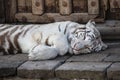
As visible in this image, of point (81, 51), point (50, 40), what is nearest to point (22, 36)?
point (50, 40)

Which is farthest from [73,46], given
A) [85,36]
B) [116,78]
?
[116,78]

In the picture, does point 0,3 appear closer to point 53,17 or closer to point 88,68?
point 53,17

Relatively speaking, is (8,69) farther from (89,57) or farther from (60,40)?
(89,57)

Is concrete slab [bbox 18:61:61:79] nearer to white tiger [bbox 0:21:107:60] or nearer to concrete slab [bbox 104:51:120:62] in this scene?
white tiger [bbox 0:21:107:60]

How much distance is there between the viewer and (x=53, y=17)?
6102 millimetres

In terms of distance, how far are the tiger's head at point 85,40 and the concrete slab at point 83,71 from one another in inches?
21.5

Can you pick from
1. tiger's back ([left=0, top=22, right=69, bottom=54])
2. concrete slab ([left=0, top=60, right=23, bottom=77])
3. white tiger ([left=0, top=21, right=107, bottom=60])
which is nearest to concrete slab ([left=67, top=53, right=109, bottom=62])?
white tiger ([left=0, top=21, right=107, bottom=60])

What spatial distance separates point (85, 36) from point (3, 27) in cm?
107

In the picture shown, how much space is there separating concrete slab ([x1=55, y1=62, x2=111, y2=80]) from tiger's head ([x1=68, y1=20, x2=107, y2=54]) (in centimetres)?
55

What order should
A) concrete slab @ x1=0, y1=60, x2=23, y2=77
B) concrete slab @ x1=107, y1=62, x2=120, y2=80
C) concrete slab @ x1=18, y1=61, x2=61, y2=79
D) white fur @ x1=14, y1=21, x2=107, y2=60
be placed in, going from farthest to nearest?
white fur @ x1=14, y1=21, x2=107, y2=60 → concrete slab @ x1=0, y1=60, x2=23, y2=77 → concrete slab @ x1=18, y1=61, x2=61, y2=79 → concrete slab @ x1=107, y1=62, x2=120, y2=80

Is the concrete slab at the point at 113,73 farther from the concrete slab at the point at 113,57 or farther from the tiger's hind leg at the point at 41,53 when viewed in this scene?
the tiger's hind leg at the point at 41,53

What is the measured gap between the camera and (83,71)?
4484mm

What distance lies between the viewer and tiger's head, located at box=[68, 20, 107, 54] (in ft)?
17.1

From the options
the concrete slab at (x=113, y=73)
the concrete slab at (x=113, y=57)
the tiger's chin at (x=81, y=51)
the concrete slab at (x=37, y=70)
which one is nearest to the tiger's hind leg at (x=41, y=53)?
the concrete slab at (x=37, y=70)
